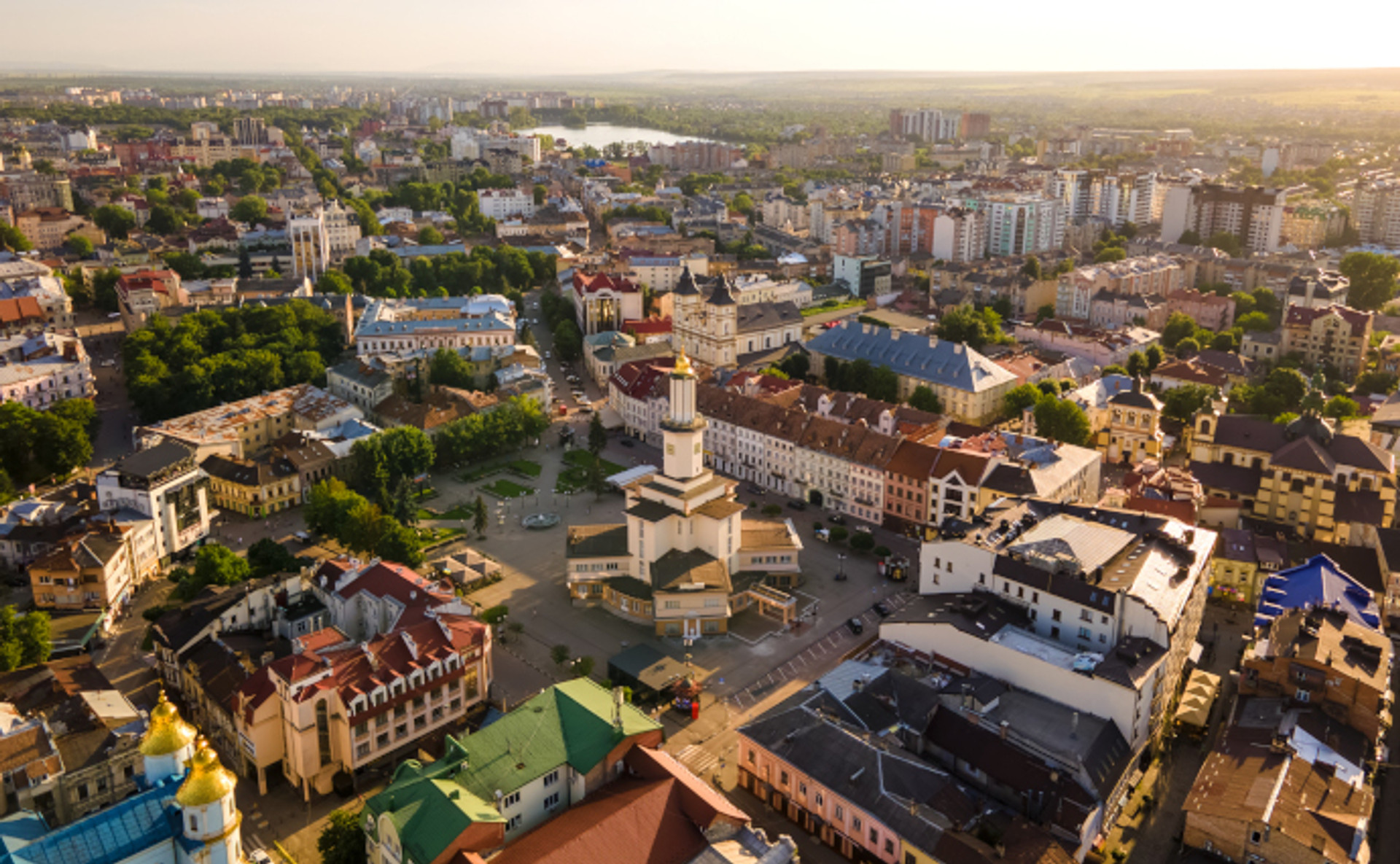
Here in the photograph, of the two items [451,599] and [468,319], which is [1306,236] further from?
[451,599]

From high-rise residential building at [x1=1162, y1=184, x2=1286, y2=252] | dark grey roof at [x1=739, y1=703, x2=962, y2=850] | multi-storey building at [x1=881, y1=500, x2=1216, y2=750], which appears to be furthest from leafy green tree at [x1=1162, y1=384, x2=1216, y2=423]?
high-rise residential building at [x1=1162, y1=184, x2=1286, y2=252]

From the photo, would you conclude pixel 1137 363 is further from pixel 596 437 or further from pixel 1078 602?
pixel 1078 602

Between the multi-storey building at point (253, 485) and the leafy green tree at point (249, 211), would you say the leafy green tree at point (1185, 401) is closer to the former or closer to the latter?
the multi-storey building at point (253, 485)

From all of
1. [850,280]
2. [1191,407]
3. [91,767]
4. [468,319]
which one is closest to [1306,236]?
[850,280]

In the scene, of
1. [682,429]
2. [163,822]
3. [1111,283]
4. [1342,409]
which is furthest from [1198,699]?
[1111,283]

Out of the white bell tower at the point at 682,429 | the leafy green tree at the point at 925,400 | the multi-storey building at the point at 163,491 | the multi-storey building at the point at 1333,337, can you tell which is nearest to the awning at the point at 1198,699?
the white bell tower at the point at 682,429

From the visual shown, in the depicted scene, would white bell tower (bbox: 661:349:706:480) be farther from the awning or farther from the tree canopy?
the tree canopy
